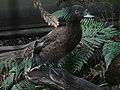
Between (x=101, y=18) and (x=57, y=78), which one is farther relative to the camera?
(x=101, y=18)

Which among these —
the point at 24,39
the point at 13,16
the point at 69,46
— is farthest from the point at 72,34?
the point at 13,16

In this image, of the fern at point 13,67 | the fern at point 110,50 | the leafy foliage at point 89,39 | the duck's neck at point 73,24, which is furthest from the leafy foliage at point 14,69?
the fern at point 110,50

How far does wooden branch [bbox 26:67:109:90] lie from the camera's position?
1554 mm

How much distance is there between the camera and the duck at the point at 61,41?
6.13 feet

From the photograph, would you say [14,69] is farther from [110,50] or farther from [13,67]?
[110,50]

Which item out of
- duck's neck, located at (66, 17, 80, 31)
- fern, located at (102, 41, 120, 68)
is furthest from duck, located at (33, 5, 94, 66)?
fern, located at (102, 41, 120, 68)

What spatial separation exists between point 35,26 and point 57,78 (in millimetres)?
1591

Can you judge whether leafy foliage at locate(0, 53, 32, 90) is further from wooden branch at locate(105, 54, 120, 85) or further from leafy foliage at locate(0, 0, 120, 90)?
wooden branch at locate(105, 54, 120, 85)

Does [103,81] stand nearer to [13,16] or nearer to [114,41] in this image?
[114,41]

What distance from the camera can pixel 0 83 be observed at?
2090 mm

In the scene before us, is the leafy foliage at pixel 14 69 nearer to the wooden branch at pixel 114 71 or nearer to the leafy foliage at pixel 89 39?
the leafy foliage at pixel 89 39

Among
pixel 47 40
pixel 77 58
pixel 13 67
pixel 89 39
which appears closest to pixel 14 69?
pixel 13 67

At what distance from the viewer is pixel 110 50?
74.6 inches

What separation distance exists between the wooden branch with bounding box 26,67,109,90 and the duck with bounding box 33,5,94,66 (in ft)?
0.82
